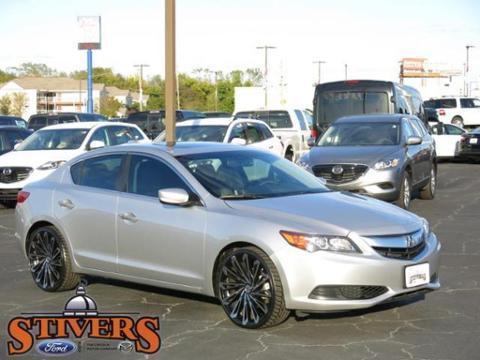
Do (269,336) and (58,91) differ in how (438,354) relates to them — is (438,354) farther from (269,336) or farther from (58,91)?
(58,91)

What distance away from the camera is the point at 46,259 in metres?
A: 8.02

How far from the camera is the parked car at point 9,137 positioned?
1758cm

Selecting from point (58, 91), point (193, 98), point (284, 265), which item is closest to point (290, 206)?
point (284, 265)

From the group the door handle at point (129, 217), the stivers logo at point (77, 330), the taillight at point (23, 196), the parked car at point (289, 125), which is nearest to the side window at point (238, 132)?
the parked car at point (289, 125)

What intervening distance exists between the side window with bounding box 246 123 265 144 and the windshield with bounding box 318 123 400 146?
2.72 metres

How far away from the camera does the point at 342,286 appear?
20.0ft

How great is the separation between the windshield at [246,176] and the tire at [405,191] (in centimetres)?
589

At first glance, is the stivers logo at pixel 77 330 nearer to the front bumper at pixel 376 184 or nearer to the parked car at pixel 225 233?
the parked car at pixel 225 233

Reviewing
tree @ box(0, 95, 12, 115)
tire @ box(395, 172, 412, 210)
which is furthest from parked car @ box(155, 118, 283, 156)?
tree @ box(0, 95, 12, 115)

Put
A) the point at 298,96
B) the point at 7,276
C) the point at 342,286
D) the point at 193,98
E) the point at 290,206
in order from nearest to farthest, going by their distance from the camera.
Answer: the point at 342,286 → the point at 290,206 → the point at 7,276 → the point at 298,96 → the point at 193,98

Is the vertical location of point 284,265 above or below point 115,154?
below

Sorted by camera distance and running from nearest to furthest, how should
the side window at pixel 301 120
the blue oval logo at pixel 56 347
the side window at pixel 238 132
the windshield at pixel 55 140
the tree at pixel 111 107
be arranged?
the blue oval logo at pixel 56 347 < the windshield at pixel 55 140 < the side window at pixel 238 132 < the side window at pixel 301 120 < the tree at pixel 111 107

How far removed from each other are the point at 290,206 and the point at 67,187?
100 inches

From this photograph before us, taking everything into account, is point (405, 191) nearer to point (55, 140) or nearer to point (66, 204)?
point (55, 140)
